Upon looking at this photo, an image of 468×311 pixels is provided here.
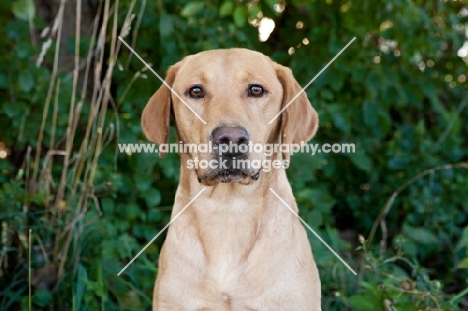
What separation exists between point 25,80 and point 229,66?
1.75 metres

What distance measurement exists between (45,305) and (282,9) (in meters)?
2.95

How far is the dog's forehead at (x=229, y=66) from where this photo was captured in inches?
128

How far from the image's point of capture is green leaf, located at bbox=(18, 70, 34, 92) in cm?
441

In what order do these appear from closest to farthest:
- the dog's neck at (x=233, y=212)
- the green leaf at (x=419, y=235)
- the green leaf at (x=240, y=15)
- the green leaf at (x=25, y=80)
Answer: the dog's neck at (x=233, y=212) → the green leaf at (x=240, y=15) → the green leaf at (x=25, y=80) → the green leaf at (x=419, y=235)

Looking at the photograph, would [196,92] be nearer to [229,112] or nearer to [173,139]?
[229,112]

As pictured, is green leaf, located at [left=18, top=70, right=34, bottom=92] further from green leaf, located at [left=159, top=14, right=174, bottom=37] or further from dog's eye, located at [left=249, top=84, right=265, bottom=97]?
dog's eye, located at [left=249, top=84, right=265, bottom=97]

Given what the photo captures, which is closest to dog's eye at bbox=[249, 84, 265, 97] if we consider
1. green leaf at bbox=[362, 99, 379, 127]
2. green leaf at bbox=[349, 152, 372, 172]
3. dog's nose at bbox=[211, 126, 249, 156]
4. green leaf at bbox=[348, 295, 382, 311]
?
dog's nose at bbox=[211, 126, 249, 156]

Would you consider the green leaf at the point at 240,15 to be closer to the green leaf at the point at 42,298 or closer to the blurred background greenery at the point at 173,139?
the blurred background greenery at the point at 173,139

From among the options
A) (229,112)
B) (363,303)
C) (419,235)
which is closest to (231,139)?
(229,112)

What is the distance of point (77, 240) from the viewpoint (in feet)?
13.8

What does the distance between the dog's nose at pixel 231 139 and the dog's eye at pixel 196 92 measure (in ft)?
1.19

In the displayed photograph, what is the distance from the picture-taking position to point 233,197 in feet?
10.8

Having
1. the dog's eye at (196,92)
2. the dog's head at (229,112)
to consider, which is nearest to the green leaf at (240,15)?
the dog's head at (229,112)

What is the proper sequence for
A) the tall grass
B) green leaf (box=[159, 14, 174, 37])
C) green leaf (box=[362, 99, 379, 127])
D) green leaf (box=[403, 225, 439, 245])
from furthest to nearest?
1. green leaf (box=[362, 99, 379, 127])
2. green leaf (box=[403, 225, 439, 245])
3. green leaf (box=[159, 14, 174, 37])
4. the tall grass
